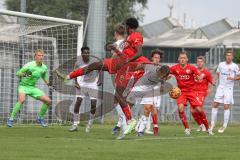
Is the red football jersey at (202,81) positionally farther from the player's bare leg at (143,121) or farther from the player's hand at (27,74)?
the player's hand at (27,74)

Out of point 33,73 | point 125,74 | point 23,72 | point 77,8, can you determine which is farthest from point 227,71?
point 77,8

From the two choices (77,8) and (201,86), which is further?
(77,8)

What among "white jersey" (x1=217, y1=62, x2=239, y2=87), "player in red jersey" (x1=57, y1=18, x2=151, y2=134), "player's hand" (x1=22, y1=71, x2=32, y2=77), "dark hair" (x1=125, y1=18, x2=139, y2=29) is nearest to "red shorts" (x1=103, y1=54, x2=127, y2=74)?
"player in red jersey" (x1=57, y1=18, x2=151, y2=134)

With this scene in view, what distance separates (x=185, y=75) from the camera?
2119cm

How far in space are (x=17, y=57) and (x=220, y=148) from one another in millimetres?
12453

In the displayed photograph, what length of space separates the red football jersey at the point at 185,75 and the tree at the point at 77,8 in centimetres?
5038

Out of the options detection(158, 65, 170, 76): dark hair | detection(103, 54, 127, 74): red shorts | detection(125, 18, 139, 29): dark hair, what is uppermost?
detection(125, 18, 139, 29): dark hair

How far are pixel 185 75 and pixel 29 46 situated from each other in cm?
673

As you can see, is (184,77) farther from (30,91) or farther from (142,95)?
(30,91)

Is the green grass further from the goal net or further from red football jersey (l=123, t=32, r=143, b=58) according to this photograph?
the goal net

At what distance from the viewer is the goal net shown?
25.3 meters

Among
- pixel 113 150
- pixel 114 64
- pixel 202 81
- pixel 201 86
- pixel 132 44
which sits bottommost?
pixel 113 150

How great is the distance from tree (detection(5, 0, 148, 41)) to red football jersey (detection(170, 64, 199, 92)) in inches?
1983

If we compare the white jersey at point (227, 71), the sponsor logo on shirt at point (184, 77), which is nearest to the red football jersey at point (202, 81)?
the sponsor logo on shirt at point (184, 77)
